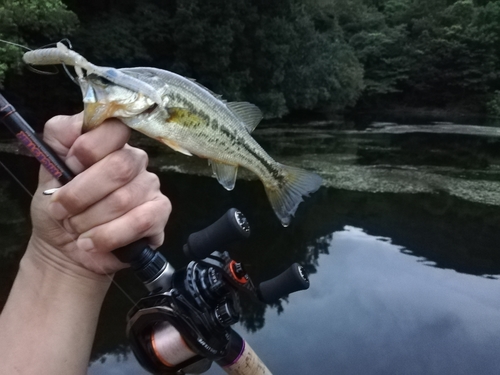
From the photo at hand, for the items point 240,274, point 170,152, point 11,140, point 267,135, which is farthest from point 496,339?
point 267,135

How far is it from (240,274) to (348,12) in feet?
130

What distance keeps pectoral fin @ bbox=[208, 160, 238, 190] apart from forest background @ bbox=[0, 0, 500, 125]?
10.2 metres

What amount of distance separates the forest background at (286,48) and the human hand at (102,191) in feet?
33.5

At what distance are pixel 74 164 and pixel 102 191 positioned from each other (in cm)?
13

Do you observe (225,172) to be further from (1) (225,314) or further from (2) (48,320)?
(2) (48,320)

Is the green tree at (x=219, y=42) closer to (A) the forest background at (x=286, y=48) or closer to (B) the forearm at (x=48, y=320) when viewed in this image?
(A) the forest background at (x=286, y=48)

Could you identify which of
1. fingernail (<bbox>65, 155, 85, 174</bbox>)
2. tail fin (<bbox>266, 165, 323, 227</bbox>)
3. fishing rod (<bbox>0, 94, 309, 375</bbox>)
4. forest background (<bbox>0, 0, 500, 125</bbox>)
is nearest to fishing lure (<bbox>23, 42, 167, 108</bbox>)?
fingernail (<bbox>65, 155, 85, 174</bbox>)

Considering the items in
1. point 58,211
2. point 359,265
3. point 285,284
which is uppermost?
point 58,211

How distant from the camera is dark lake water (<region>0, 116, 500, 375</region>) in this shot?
12.0ft

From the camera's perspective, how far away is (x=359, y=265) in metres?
4.97

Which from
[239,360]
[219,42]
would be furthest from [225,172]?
[219,42]

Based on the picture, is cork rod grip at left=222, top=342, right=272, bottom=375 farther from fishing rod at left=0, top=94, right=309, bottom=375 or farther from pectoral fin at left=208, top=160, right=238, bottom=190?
pectoral fin at left=208, top=160, right=238, bottom=190

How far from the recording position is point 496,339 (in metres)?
3.85

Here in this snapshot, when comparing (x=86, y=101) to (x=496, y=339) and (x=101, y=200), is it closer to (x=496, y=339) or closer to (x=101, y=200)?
(x=101, y=200)
